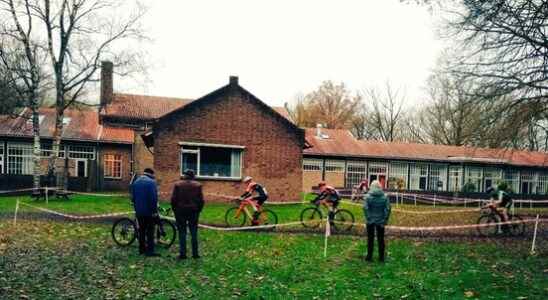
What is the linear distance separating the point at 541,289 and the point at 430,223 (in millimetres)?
11932

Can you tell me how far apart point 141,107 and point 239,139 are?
22321 mm

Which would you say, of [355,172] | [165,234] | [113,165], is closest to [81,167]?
[113,165]

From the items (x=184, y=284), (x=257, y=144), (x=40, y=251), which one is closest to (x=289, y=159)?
(x=257, y=144)

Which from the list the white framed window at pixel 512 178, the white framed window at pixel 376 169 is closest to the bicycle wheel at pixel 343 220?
the white framed window at pixel 376 169

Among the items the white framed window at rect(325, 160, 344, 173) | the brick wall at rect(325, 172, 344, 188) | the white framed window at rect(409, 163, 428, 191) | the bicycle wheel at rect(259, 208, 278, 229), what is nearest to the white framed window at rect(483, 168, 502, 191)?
the white framed window at rect(409, 163, 428, 191)

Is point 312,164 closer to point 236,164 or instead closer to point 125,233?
point 236,164

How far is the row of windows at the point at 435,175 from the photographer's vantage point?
4234cm

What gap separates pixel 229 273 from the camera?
1007cm

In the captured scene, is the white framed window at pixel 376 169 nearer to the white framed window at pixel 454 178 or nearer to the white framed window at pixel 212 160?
the white framed window at pixel 454 178

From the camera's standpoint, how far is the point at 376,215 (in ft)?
38.4

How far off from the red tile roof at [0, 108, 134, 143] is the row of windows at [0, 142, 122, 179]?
921 mm

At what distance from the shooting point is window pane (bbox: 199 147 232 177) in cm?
2588

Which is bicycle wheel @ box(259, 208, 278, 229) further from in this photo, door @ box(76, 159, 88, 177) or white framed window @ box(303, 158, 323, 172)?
door @ box(76, 159, 88, 177)

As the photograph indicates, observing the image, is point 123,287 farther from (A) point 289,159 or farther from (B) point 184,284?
(A) point 289,159
